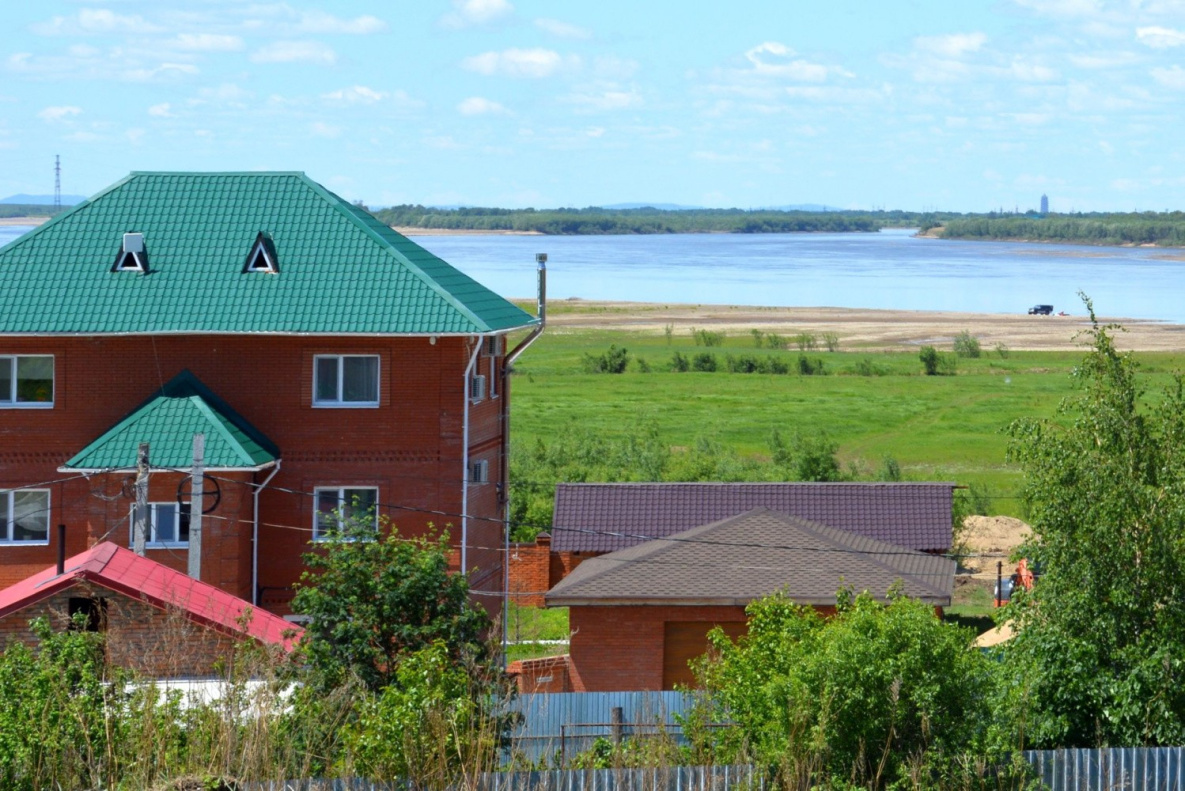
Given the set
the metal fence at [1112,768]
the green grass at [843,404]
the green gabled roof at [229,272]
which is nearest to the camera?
the metal fence at [1112,768]

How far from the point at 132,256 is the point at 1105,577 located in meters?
18.8

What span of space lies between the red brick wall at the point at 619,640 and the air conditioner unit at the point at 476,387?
5303 millimetres

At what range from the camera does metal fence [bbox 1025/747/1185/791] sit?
12844mm

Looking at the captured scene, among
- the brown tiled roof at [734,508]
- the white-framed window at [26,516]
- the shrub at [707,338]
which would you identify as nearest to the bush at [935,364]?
the shrub at [707,338]

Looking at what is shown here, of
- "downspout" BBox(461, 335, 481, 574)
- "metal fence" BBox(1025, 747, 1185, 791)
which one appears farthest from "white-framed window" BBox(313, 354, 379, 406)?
"metal fence" BBox(1025, 747, 1185, 791)

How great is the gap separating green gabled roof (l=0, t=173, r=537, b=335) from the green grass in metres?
21.0

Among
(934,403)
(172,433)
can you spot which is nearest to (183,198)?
(172,433)

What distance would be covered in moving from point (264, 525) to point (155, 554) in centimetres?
215

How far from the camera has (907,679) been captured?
41.1 feet

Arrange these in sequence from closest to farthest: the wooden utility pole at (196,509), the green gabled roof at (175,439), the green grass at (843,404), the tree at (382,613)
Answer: the tree at (382,613), the wooden utility pole at (196,509), the green gabled roof at (175,439), the green grass at (843,404)

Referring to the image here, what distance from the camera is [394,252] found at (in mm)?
27594

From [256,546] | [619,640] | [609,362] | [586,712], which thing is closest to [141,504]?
[256,546]

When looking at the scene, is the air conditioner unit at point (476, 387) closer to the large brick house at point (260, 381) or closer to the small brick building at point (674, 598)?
the large brick house at point (260, 381)

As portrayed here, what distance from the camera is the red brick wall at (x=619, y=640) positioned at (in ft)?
76.1
